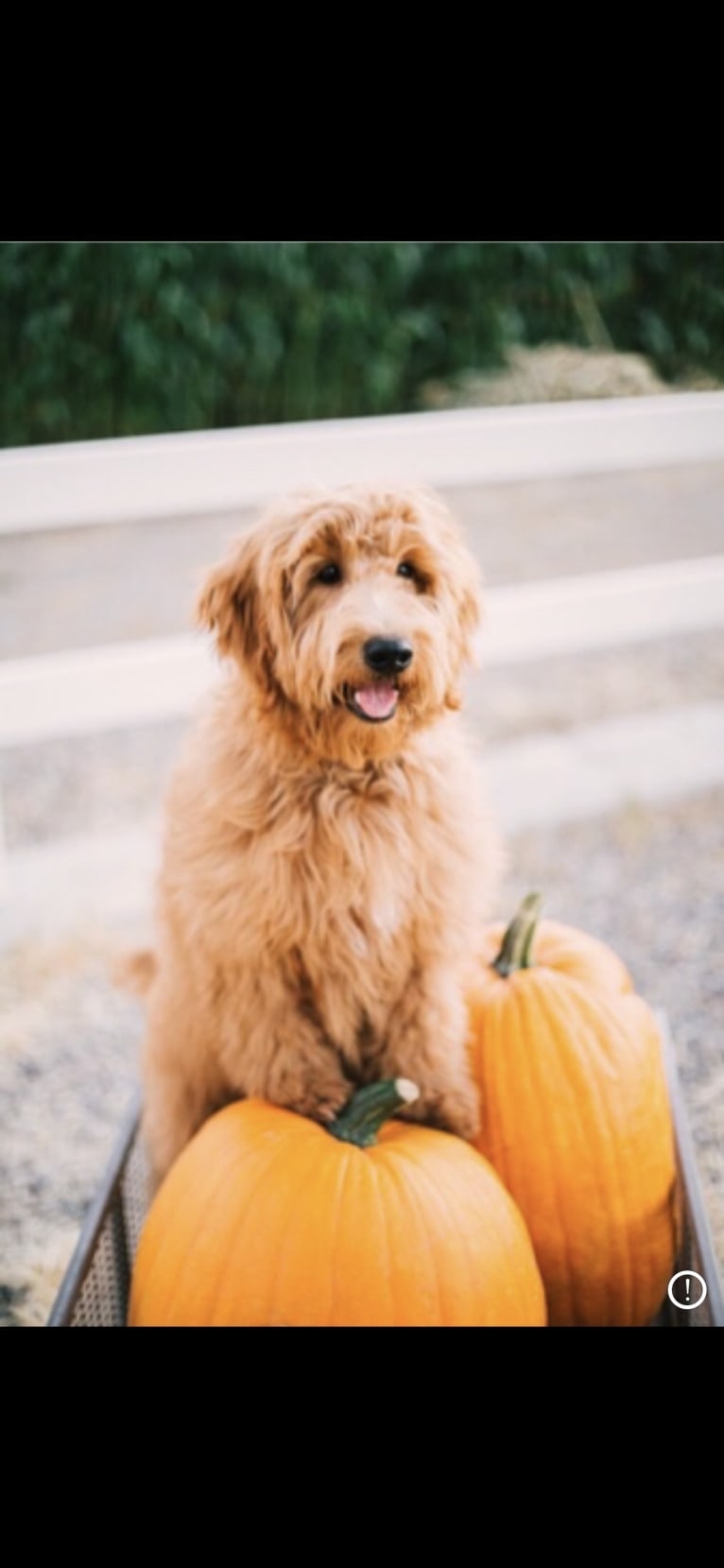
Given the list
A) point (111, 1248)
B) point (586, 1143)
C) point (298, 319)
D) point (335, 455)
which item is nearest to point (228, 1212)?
point (111, 1248)

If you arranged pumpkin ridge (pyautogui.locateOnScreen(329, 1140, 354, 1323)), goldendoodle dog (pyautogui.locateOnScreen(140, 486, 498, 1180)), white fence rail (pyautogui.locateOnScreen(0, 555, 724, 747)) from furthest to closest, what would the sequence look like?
white fence rail (pyautogui.locateOnScreen(0, 555, 724, 747)), goldendoodle dog (pyautogui.locateOnScreen(140, 486, 498, 1180)), pumpkin ridge (pyautogui.locateOnScreen(329, 1140, 354, 1323))

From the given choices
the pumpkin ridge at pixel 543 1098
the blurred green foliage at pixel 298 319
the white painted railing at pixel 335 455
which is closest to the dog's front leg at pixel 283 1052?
the pumpkin ridge at pixel 543 1098

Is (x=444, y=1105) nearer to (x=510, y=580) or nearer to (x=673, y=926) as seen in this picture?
(x=673, y=926)

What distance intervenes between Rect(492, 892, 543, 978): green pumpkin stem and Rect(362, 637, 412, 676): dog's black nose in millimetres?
392

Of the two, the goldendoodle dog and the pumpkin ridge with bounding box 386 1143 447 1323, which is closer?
the pumpkin ridge with bounding box 386 1143 447 1323

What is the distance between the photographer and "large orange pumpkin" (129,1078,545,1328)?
4.04 feet

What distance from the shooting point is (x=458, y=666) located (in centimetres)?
142

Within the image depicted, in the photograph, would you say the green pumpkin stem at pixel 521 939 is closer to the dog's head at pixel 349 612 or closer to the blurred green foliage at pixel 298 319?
the dog's head at pixel 349 612

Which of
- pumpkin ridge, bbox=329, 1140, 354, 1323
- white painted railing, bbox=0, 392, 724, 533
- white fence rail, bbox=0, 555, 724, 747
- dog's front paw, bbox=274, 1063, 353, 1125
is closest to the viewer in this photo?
pumpkin ridge, bbox=329, 1140, 354, 1323

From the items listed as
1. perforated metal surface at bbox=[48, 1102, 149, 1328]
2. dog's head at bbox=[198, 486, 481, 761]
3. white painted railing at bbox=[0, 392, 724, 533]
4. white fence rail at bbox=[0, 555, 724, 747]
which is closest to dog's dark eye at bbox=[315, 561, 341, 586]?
dog's head at bbox=[198, 486, 481, 761]

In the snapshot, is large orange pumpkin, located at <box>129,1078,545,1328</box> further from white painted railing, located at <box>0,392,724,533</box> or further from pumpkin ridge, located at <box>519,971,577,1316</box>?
white painted railing, located at <box>0,392,724,533</box>

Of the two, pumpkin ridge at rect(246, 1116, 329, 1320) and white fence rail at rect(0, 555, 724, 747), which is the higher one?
white fence rail at rect(0, 555, 724, 747)

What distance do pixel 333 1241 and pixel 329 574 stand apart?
68 centimetres

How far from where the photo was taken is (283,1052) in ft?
4.85
